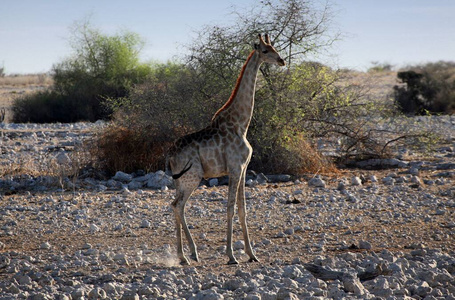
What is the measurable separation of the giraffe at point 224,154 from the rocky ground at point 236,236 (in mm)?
464

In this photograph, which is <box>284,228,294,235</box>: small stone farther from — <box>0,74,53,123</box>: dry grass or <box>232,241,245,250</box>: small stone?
<box>0,74,53,123</box>: dry grass

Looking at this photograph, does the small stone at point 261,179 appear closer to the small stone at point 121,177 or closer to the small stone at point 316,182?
the small stone at point 316,182

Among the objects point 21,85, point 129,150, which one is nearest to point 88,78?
point 129,150

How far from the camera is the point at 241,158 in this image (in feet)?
24.4

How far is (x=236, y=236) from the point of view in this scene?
8.73 m

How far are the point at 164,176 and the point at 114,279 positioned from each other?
6.35 m

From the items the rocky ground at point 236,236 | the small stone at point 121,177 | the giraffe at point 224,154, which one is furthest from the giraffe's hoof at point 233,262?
the small stone at point 121,177

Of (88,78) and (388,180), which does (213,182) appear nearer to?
(388,180)

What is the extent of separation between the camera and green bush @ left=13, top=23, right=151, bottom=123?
1036 inches

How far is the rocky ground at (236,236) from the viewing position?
6.19 metres

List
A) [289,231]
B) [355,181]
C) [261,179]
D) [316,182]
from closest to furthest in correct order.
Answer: [289,231] < [316,182] < [355,181] < [261,179]

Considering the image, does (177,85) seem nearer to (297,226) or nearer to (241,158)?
(297,226)

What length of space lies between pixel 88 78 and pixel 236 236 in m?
19.5

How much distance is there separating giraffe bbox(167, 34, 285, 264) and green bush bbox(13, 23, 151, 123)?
18557 millimetres
